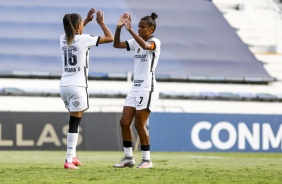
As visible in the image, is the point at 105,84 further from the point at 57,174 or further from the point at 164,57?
the point at 57,174

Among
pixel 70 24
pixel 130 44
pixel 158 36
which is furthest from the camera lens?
pixel 158 36

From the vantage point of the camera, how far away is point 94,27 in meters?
30.8

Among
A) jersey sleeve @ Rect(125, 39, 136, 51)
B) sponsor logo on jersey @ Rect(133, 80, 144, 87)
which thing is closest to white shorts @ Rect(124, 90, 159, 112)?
sponsor logo on jersey @ Rect(133, 80, 144, 87)

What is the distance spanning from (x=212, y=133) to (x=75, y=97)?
10883 millimetres

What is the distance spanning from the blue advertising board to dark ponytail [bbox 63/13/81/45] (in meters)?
10.6

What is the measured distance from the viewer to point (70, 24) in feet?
35.6

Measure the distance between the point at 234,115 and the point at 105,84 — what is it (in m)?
8.58

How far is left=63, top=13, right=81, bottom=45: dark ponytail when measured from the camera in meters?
10.8

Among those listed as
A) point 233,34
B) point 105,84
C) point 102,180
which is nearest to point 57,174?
point 102,180

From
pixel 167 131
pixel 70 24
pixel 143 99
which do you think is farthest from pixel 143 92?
pixel 167 131

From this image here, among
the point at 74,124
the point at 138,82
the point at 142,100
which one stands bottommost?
the point at 74,124

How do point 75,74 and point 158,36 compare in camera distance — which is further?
point 158,36

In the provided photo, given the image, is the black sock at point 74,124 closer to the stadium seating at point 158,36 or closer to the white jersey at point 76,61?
the white jersey at point 76,61

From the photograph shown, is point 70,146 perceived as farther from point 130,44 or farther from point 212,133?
point 212,133
